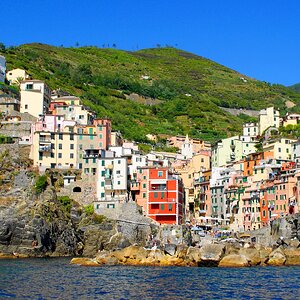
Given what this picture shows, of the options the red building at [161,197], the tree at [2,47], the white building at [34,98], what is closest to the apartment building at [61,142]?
the red building at [161,197]

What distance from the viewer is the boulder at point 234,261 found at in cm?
6619

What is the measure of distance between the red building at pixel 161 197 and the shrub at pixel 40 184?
13520mm

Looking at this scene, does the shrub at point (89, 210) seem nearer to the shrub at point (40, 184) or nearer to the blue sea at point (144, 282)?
the shrub at point (40, 184)

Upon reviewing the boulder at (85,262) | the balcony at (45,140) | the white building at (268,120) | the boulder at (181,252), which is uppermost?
the white building at (268,120)

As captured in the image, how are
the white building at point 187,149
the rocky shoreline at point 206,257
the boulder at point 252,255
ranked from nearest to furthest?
the rocky shoreline at point 206,257 < the boulder at point 252,255 < the white building at point 187,149

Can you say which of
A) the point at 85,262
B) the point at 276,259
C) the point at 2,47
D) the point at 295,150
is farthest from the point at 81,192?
the point at 2,47

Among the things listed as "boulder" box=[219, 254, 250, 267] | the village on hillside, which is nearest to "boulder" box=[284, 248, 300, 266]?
"boulder" box=[219, 254, 250, 267]

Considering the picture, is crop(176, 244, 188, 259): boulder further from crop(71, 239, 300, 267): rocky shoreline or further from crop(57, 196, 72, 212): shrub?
crop(57, 196, 72, 212): shrub

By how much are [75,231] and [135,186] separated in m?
12.4

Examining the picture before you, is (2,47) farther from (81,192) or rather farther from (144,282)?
(144,282)

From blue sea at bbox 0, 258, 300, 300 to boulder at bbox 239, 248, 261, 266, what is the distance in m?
3.06

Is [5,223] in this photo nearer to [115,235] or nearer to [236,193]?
[115,235]

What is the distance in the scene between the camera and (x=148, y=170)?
9488 centimetres

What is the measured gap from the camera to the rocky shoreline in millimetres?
66562
